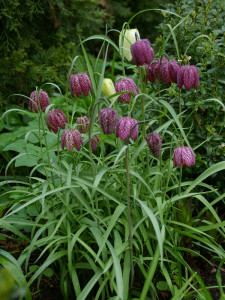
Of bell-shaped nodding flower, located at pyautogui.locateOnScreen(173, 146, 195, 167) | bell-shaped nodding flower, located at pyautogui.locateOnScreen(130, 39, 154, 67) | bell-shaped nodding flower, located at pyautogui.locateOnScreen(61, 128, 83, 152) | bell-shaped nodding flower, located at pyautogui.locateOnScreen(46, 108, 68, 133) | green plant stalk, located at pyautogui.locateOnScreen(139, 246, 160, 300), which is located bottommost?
green plant stalk, located at pyautogui.locateOnScreen(139, 246, 160, 300)

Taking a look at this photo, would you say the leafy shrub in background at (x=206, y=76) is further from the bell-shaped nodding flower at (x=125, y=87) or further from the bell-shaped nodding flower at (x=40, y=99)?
the bell-shaped nodding flower at (x=40, y=99)

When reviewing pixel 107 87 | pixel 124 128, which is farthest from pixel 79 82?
pixel 124 128

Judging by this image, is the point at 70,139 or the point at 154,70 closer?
the point at 70,139

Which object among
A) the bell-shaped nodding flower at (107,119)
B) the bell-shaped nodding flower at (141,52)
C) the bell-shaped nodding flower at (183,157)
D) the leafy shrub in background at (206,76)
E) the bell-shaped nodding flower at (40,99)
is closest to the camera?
the bell-shaped nodding flower at (107,119)

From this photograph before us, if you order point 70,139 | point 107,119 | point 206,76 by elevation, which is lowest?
point 206,76

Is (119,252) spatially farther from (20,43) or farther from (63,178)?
(20,43)

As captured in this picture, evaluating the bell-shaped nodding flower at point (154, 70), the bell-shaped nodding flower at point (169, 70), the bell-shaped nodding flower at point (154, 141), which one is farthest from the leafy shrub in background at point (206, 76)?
the bell-shaped nodding flower at point (154, 141)

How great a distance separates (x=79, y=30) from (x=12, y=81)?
79 cm

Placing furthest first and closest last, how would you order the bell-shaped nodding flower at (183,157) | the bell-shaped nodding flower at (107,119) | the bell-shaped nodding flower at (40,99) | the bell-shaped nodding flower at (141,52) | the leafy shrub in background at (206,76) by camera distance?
the leafy shrub in background at (206,76)
the bell-shaped nodding flower at (40,99)
the bell-shaped nodding flower at (183,157)
the bell-shaped nodding flower at (141,52)
the bell-shaped nodding flower at (107,119)

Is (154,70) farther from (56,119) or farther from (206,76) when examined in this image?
→ (206,76)

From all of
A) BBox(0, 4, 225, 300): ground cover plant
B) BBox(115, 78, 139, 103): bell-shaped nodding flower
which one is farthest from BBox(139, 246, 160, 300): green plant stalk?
BBox(115, 78, 139, 103): bell-shaped nodding flower

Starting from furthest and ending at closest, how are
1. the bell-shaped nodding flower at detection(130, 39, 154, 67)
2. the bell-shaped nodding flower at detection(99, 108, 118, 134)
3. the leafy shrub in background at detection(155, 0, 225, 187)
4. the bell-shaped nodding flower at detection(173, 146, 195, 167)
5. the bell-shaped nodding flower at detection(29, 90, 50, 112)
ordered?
the leafy shrub in background at detection(155, 0, 225, 187) < the bell-shaped nodding flower at detection(29, 90, 50, 112) < the bell-shaped nodding flower at detection(173, 146, 195, 167) < the bell-shaped nodding flower at detection(130, 39, 154, 67) < the bell-shaped nodding flower at detection(99, 108, 118, 134)

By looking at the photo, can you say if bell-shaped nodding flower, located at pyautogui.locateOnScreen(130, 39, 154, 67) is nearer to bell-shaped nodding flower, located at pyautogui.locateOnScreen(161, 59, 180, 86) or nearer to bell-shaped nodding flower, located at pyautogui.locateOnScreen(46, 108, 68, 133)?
bell-shaped nodding flower, located at pyautogui.locateOnScreen(161, 59, 180, 86)

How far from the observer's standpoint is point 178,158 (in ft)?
5.03
